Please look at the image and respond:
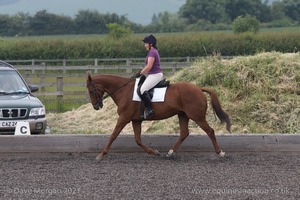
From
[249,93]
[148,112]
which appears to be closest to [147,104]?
[148,112]

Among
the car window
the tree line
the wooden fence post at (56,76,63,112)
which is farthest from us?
the tree line

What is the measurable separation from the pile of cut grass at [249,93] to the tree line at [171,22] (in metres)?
73.7

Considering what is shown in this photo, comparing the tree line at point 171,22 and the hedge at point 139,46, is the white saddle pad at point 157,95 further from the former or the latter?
the tree line at point 171,22

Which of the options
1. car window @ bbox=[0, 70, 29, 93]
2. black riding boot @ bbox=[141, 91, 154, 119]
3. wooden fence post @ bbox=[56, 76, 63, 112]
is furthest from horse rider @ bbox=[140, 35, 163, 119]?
wooden fence post @ bbox=[56, 76, 63, 112]

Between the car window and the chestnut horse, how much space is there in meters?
2.56

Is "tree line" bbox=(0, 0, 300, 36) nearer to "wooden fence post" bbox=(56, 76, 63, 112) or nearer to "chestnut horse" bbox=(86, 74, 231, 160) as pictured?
"wooden fence post" bbox=(56, 76, 63, 112)

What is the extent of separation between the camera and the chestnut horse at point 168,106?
39.2 feet

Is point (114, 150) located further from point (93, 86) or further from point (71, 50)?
point (71, 50)

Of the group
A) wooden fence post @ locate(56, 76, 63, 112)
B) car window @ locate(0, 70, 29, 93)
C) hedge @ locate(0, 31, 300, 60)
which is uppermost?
car window @ locate(0, 70, 29, 93)

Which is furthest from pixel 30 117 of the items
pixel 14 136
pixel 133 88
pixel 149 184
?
pixel 149 184

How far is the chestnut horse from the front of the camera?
11961 mm

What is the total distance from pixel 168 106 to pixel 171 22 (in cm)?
8782

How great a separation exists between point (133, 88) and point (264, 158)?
254 centimetres

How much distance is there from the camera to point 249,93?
1573cm
